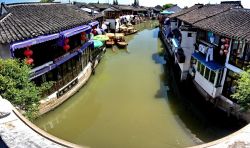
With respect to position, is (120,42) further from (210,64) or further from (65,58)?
(210,64)

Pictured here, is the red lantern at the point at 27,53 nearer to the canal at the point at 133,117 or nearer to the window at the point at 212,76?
the canal at the point at 133,117

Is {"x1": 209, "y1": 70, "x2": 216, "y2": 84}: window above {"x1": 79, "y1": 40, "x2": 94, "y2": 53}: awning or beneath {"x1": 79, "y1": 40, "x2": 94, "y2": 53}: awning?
beneath

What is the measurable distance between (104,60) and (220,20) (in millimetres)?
17398

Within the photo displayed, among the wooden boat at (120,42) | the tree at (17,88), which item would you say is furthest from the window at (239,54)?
the wooden boat at (120,42)

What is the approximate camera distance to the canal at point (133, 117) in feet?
47.2

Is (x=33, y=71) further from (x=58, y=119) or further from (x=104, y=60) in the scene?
(x=104, y=60)

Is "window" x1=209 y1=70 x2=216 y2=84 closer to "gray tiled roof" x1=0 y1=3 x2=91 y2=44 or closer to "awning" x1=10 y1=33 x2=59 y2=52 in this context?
"gray tiled roof" x1=0 y1=3 x2=91 y2=44

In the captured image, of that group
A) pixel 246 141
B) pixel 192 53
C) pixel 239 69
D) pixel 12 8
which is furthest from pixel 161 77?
pixel 246 141

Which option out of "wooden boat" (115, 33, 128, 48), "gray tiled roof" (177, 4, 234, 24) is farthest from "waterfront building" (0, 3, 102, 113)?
"wooden boat" (115, 33, 128, 48)

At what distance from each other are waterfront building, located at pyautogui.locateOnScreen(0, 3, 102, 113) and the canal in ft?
6.59

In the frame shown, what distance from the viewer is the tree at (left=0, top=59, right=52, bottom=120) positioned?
966 cm

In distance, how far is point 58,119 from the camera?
16.4m

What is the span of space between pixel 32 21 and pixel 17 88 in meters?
7.63

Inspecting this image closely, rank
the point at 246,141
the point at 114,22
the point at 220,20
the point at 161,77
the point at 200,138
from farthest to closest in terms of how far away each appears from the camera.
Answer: the point at 114,22
the point at 161,77
the point at 220,20
the point at 200,138
the point at 246,141
